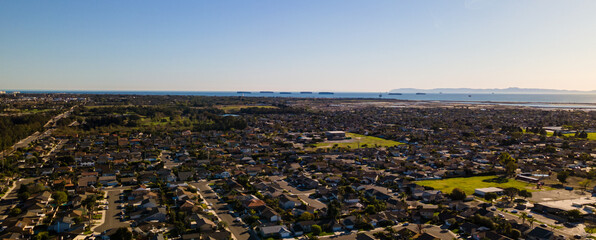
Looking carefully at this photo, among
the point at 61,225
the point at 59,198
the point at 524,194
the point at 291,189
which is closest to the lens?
the point at 61,225

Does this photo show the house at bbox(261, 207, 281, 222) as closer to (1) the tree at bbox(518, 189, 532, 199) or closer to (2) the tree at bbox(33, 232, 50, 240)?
(2) the tree at bbox(33, 232, 50, 240)

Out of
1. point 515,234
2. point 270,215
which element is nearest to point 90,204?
point 270,215

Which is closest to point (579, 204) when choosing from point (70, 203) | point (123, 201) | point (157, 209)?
point (157, 209)

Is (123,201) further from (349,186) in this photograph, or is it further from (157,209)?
(349,186)

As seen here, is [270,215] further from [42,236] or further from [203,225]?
[42,236]

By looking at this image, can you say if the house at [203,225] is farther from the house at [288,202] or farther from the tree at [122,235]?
the house at [288,202]

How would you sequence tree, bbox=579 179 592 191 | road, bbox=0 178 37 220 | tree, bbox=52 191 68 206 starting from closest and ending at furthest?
road, bbox=0 178 37 220, tree, bbox=52 191 68 206, tree, bbox=579 179 592 191

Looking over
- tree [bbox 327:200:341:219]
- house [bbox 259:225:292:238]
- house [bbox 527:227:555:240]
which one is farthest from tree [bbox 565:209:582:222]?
house [bbox 259:225:292:238]
